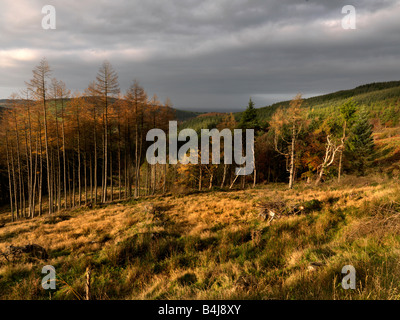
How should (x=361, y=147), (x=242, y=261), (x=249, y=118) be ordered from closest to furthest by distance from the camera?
(x=242, y=261)
(x=249, y=118)
(x=361, y=147)

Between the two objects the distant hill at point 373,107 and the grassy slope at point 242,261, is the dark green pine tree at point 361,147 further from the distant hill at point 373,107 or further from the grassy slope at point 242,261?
the grassy slope at point 242,261

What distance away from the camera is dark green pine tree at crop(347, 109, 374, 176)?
33.2 meters

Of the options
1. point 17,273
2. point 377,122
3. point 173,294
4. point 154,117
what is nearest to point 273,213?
point 173,294

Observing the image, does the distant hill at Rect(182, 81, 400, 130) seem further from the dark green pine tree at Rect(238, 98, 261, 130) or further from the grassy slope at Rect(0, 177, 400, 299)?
the grassy slope at Rect(0, 177, 400, 299)

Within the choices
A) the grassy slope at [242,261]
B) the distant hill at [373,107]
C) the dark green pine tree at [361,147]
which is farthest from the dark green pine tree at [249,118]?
the grassy slope at [242,261]

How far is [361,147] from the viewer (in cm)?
3403

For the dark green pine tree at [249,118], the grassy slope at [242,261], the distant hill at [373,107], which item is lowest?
the grassy slope at [242,261]

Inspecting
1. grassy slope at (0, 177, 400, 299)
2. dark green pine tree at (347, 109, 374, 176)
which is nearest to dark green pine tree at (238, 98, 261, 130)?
dark green pine tree at (347, 109, 374, 176)

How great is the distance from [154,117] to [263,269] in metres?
21.6

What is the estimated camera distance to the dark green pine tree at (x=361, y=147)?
109 feet

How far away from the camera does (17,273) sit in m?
5.57

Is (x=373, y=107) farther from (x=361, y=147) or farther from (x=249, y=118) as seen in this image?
(x=249, y=118)

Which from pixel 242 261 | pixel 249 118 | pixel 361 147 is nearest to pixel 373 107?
pixel 361 147
